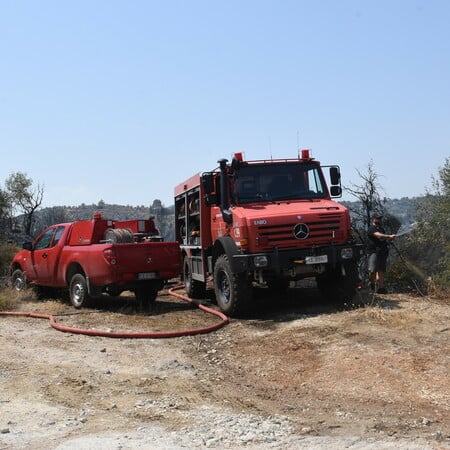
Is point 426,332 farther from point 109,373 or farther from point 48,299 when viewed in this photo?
point 48,299

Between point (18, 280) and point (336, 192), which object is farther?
point (18, 280)

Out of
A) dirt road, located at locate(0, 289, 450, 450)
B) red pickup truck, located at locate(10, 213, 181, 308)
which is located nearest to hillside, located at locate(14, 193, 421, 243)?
red pickup truck, located at locate(10, 213, 181, 308)

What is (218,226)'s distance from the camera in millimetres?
10906

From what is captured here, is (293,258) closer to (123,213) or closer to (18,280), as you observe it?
(18,280)

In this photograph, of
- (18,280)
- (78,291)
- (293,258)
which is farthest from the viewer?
(18,280)

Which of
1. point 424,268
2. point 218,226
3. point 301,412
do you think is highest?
point 218,226

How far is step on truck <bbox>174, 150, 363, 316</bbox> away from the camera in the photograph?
9594 mm

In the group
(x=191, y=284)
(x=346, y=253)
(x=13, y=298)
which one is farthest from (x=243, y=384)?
(x=13, y=298)

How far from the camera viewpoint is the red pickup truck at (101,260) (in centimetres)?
1100

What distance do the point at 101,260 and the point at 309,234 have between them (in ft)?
13.4

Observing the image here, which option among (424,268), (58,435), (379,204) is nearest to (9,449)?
(58,435)

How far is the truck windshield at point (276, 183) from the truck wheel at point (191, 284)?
2.99m

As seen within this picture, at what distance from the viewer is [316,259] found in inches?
378

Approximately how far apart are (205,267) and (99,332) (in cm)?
322
